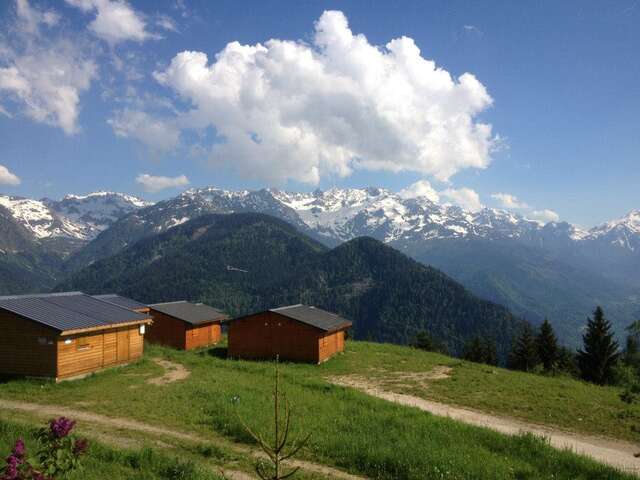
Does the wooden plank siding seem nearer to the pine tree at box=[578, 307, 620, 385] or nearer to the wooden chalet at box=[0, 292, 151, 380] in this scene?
the wooden chalet at box=[0, 292, 151, 380]

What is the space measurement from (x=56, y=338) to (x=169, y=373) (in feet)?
21.9

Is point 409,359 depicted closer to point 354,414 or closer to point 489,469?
point 354,414

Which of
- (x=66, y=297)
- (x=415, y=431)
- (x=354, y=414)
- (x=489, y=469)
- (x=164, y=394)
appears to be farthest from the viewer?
(x=66, y=297)

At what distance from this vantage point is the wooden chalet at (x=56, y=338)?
2436 cm

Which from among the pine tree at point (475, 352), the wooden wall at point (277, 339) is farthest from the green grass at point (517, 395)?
the pine tree at point (475, 352)

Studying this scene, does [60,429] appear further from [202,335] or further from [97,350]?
[202,335]

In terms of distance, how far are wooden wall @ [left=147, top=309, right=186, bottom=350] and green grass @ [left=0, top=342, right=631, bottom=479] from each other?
1177 cm

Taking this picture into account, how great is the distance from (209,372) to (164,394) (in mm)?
7387

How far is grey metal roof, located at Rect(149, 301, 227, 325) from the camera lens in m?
42.8

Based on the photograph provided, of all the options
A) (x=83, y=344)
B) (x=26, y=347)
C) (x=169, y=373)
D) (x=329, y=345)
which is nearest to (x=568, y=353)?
(x=329, y=345)

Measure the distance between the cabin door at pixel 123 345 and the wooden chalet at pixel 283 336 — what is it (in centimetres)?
1071

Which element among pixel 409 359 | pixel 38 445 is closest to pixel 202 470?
pixel 38 445

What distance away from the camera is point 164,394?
68.6 ft

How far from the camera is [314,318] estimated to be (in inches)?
1576
